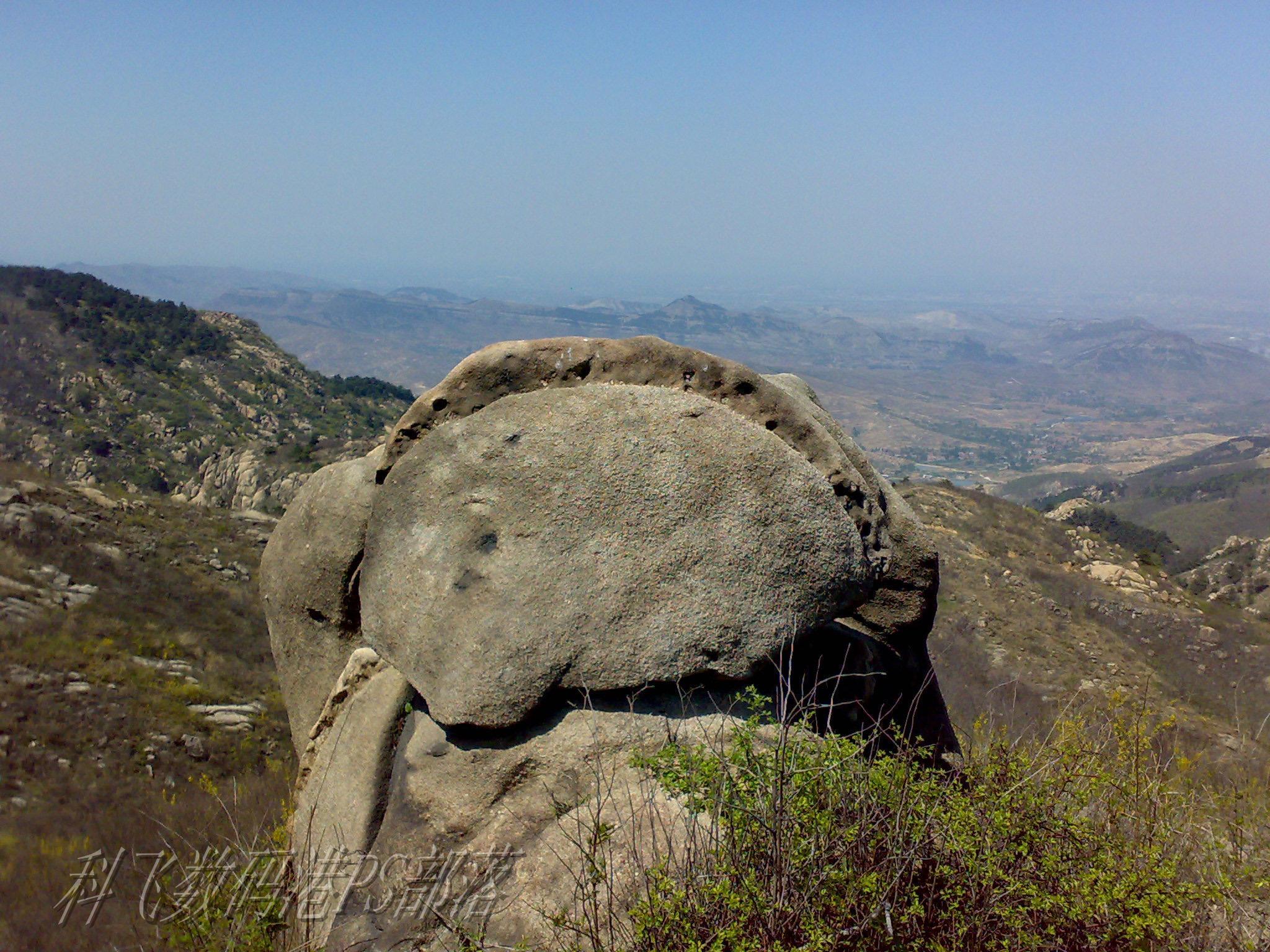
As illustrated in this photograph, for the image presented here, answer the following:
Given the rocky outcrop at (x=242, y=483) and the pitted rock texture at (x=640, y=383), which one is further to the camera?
the rocky outcrop at (x=242, y=483)

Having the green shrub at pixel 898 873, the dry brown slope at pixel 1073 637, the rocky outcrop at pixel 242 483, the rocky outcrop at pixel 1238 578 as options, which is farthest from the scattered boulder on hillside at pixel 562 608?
the rocky outcrop at pixel 1238 578

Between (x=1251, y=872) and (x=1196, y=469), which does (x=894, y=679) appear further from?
(x=1196, y=469)

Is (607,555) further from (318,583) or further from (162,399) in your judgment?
(162,399)

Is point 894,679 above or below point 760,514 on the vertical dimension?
below

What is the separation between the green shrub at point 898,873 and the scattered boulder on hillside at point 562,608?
0.67 m

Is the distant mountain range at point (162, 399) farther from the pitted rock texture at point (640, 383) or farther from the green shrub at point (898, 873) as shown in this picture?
the green shrub at point (898, 873)

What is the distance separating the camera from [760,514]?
14.7 feet

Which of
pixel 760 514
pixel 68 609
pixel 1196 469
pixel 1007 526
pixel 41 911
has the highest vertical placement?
pixel 760 514

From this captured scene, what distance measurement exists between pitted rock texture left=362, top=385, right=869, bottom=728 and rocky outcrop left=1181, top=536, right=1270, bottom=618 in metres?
24.7

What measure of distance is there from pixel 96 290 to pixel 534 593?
52.3 metres

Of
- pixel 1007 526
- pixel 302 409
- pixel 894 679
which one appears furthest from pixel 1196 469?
pixel 894 679

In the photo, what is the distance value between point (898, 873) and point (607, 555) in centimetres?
218

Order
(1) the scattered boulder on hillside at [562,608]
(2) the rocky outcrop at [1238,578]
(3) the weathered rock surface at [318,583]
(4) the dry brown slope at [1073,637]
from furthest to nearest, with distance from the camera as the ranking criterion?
(2) the rocky outcrop at [1238,578], (4) the dry brown slope at [1073,637], (3) the weathered rock surface at [318,583], (1) the scattered boulder on hillside at [562,608]

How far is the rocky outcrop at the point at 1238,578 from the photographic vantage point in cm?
2406
